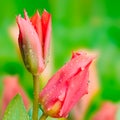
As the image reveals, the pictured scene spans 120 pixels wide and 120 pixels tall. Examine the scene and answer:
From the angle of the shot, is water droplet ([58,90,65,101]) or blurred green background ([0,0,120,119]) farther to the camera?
blurred green background ([0,0,120,119])

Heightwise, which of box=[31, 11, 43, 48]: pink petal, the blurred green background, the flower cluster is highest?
box=[31, 11, 43, 48]: pink petal

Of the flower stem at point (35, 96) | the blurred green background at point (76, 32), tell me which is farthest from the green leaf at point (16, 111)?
the blurred green background at point (76, 32)

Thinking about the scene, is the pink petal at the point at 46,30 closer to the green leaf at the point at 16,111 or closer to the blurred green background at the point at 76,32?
the green leaf at the point at 16,111

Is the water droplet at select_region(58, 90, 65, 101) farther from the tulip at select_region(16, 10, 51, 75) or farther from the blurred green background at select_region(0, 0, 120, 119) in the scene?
the blurred green background at select_region(0, 0, 120, 119)

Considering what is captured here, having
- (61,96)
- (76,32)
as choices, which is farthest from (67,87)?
(76,32)

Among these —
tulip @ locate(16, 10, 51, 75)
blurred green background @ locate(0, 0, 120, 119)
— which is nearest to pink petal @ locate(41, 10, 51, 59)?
tulip @ locate(16, 10, 51, 75)
